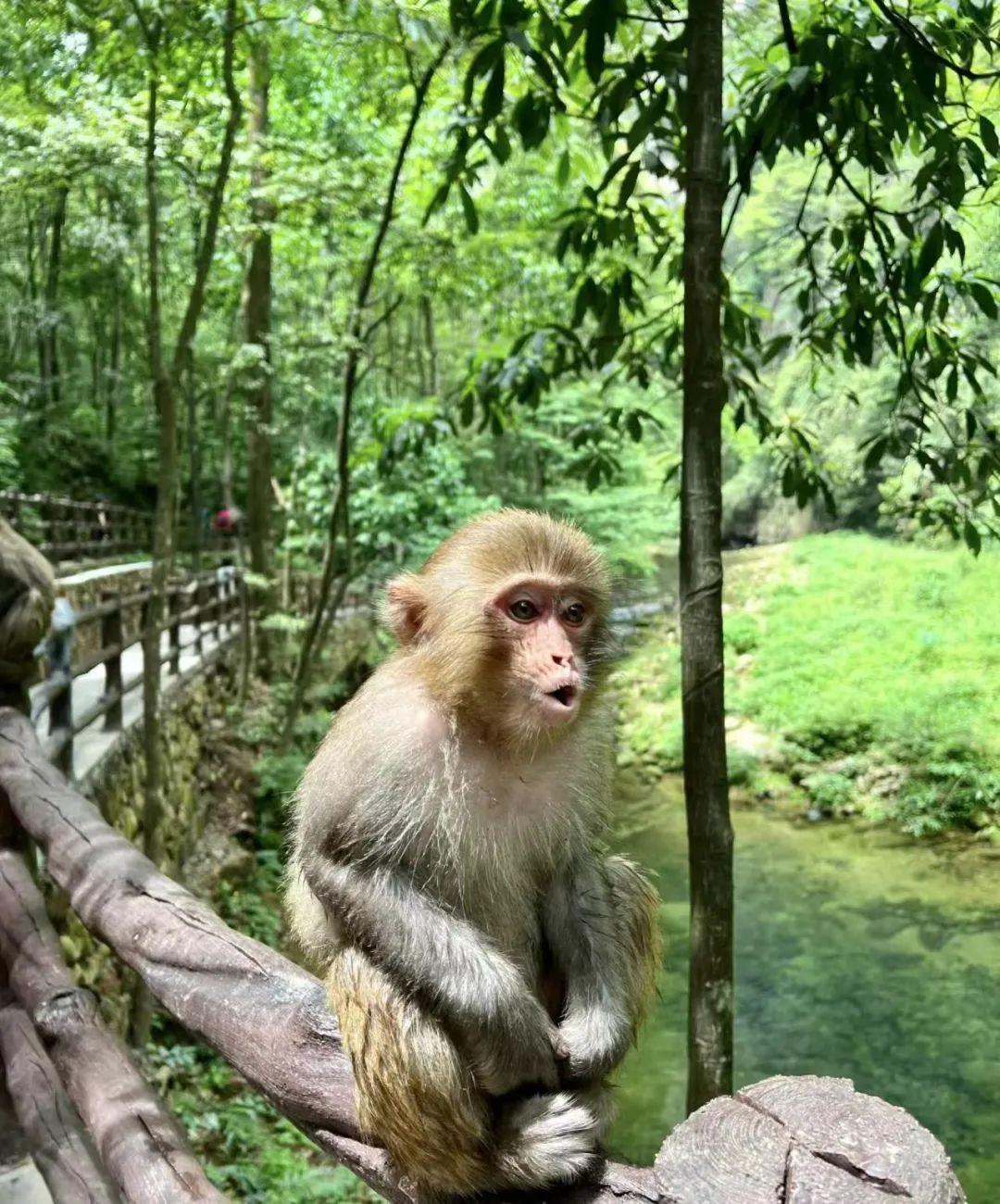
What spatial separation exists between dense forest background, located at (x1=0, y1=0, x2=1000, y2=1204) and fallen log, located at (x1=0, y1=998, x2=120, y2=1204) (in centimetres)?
159

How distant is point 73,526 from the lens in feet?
55.7

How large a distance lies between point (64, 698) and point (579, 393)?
7.35m

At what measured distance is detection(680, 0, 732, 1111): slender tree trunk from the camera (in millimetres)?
2410

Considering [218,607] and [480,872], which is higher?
[480,872]

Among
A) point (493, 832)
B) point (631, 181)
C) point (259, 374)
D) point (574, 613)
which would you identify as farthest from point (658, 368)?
point (259, 374)

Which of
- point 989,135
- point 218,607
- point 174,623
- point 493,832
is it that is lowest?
point 218,607

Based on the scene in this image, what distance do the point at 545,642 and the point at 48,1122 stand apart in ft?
5.83

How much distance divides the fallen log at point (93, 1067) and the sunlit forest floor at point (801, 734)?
2.27 feet

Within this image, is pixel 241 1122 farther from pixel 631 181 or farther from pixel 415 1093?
pixel 631 181

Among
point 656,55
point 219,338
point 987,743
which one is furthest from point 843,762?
point 219,338

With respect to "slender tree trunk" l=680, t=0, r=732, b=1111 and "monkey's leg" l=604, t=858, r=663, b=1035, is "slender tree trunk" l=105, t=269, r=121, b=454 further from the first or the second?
"monkey's leg" l=604, t=858, r=663, b=1035

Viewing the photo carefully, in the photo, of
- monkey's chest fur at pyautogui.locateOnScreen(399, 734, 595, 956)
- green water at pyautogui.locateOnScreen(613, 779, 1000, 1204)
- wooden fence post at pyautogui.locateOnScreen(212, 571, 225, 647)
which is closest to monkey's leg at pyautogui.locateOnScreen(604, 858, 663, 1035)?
monkey's chest fur at pyautogui.locateOnScreen(399, 734, 595, 956)

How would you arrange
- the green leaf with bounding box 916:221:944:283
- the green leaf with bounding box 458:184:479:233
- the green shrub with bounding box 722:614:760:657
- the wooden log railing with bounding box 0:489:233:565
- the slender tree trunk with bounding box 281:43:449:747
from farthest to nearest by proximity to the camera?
the wooden log railing with bounding box 0:489:233:565 → the green shrub with bounding box 722:614:760:657 → the slender tree trunk with bounding box 281:43:449:747 → the green leaf with bounding box 458:184:479:233 → the green leaf with bounding box 916:221:944:283

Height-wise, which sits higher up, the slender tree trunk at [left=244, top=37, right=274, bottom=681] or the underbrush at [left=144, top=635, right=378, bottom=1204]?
the slender tree trunk at [left=244, top=37, right=274, bottom=681]
